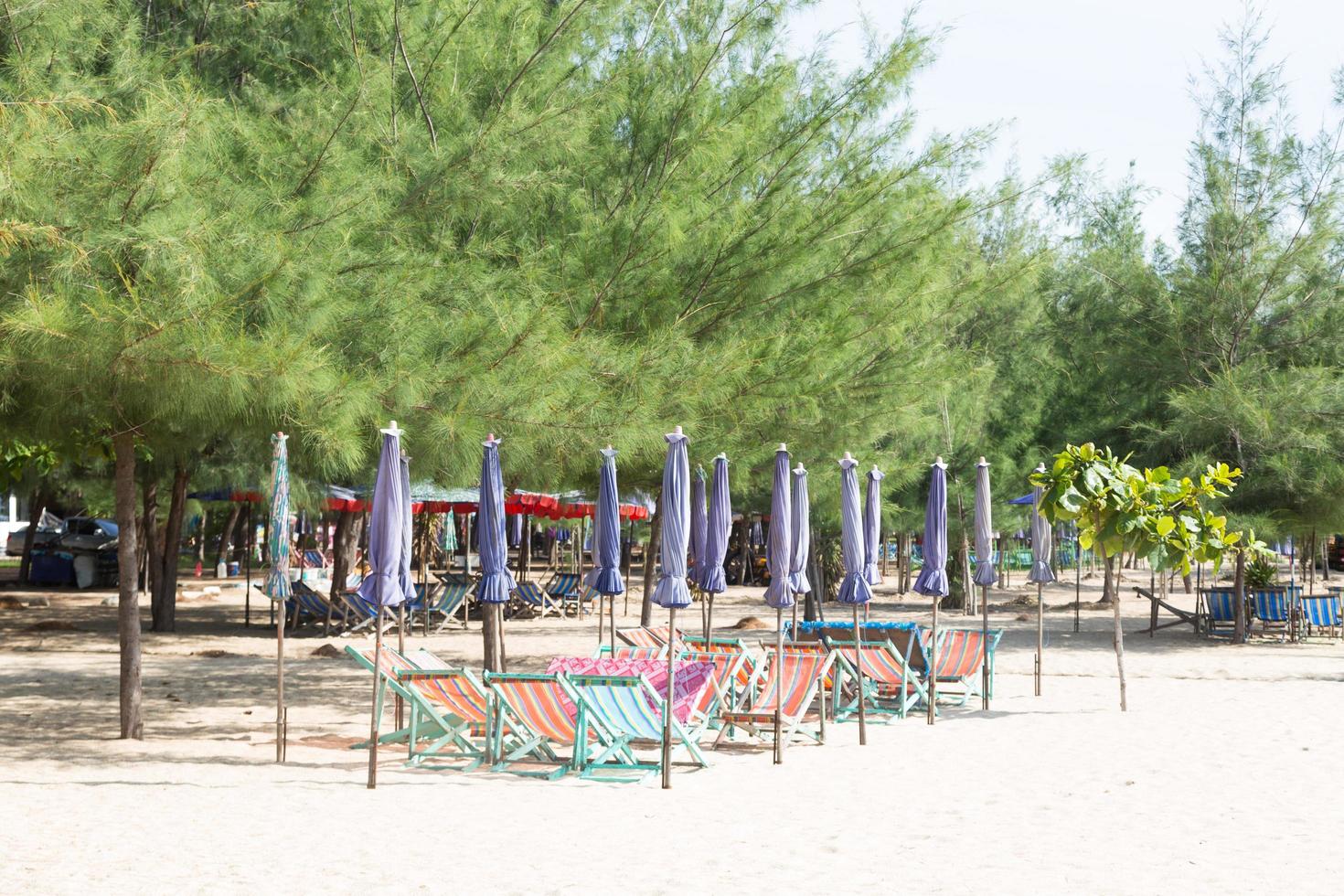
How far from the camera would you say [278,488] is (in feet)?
27.1

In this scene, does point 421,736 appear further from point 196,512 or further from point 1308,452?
point 196,512

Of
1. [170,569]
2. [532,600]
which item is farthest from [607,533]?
[532,600]

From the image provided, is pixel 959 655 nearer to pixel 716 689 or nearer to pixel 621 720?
pixel 716 689

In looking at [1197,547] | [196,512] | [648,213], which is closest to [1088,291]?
[1197,547]

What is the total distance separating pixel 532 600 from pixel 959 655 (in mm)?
12573

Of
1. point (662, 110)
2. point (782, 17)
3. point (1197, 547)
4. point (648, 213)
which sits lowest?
point (1197, 547)

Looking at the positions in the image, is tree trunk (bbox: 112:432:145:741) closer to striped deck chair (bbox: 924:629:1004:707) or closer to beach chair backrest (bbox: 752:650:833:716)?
beach chair backrest (bbox: 752:650:833:716)

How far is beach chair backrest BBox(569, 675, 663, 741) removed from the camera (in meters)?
8.24

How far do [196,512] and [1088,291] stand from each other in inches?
840

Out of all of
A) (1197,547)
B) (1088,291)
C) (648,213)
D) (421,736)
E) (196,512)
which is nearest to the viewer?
(421,736)

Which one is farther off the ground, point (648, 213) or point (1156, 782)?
point (648, 213)

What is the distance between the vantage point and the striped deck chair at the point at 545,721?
8.30 metres

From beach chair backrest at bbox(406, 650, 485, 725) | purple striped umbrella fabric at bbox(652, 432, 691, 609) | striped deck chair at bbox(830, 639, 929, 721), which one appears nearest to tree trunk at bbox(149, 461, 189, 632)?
beach chair backrest at bbox(406, 650, 485, 725)

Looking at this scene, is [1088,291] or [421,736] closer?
[421,736]
